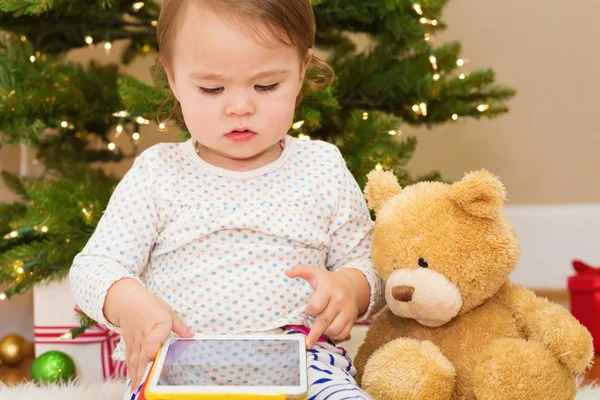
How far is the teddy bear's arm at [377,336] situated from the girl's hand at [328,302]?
8 cm

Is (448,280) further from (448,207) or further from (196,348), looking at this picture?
(196,348)

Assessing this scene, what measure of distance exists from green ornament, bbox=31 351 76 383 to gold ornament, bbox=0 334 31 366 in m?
0.18

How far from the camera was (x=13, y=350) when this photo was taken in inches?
56.7

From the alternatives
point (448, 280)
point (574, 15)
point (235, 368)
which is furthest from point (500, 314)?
point (574, 15)

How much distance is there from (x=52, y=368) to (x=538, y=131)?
1.40 m

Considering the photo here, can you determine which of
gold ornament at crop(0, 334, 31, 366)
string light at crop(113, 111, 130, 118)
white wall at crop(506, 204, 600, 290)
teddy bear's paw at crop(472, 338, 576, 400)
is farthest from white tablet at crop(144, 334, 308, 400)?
white wall at crop(506, 204, 600, 290)

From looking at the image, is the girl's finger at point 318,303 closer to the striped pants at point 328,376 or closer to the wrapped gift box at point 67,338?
the striped pants at point 328,376

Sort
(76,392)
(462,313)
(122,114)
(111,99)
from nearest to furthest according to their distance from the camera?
(462,313) → (76,392) → (122,114) → (111,99)

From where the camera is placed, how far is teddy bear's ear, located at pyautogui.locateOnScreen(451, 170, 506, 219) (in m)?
0.85

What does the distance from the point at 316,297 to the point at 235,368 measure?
0.54 ft

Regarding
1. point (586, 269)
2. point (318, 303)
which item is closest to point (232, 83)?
point (318, 303)

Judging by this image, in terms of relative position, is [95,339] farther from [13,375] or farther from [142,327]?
[142,327]

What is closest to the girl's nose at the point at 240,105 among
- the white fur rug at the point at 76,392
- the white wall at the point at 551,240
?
the white fur rug at the point at 76,392

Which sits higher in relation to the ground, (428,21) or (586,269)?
(428,21)
